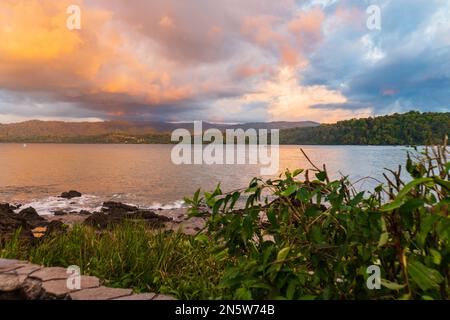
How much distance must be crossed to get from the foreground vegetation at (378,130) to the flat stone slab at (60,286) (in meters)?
29.1

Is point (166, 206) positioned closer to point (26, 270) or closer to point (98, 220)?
point (98, 220)

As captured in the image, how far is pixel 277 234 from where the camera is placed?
2420 mm

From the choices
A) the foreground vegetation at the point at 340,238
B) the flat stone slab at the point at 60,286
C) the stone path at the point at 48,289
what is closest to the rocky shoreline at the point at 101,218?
the stone path at the point at 48,289

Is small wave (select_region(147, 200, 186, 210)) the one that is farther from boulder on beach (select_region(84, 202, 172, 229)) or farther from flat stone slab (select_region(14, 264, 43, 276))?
flat stone slab (select_region(14, 264, 43, 276))

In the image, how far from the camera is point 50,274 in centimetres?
418

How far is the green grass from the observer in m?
4.88

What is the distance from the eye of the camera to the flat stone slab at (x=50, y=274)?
159 inches

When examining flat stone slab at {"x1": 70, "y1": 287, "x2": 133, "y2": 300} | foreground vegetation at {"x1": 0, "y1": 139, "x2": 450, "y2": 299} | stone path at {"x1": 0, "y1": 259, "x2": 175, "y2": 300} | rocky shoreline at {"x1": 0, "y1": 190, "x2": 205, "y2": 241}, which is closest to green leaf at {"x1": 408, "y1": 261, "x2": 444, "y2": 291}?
foreground vegetation at {"x1": 0, "y1": 139, "x2": 450, "y2": 299}

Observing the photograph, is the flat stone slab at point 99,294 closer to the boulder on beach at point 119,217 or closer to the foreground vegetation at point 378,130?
the boulder on beach at point 119,217

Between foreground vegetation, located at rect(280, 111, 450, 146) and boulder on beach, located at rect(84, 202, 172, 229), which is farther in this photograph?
foreground vegetation, located at rect(280, 111, 450, 146)

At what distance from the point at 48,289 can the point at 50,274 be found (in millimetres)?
510

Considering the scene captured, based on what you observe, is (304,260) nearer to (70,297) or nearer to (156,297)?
(156,297)

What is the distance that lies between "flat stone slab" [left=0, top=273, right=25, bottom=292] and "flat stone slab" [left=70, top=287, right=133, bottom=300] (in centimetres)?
68
